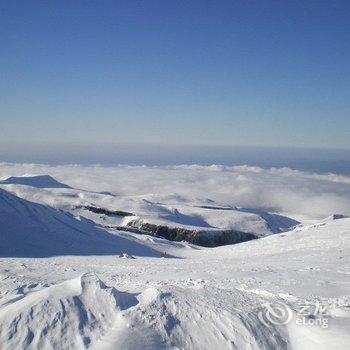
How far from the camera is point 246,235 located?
3177 inches

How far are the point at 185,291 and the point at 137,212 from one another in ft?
274

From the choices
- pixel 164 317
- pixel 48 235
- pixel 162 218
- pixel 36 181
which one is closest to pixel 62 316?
pixel 164 317

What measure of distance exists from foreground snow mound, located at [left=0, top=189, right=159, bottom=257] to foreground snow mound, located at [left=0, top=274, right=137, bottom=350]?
2769 centimetres

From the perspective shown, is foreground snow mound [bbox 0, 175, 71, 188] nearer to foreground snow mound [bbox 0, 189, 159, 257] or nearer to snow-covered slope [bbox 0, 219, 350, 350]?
foreground snow mound [bbox 0, 189, 159, 257]

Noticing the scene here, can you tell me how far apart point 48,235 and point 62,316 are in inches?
1364

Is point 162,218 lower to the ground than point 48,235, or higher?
lower

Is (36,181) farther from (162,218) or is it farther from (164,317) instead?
(164,317)

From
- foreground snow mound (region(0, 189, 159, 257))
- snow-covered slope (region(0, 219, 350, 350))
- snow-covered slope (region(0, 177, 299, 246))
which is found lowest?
snow-covered slope (region(0, 177, 299, 246))

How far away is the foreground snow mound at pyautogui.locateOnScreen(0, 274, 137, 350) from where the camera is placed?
10625 mm

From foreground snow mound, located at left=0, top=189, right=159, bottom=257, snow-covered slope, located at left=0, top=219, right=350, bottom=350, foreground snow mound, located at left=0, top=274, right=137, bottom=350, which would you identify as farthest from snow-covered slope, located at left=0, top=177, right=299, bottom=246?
foreground snow mound, located at left=0, top=274, right=137, bottom=350

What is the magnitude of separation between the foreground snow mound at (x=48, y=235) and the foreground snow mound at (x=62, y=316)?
90.8 ft

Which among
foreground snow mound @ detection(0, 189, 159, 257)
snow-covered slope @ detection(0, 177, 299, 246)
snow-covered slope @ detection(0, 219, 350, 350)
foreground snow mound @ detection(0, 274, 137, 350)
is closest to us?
foreground snow mound @ detection(0, 274, 137, 350)

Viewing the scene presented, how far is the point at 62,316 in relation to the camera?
11.4 meters

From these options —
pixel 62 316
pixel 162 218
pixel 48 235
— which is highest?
pixel 62 316
